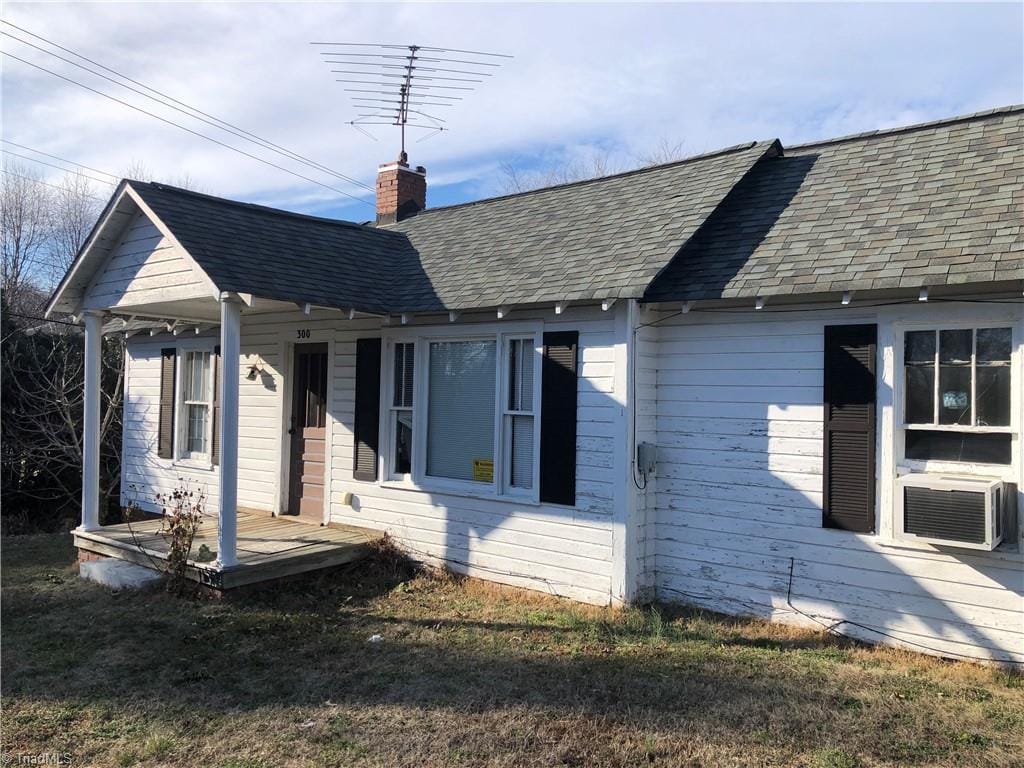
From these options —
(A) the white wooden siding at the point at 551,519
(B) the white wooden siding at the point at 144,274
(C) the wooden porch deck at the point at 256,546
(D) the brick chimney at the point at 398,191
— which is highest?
(D) the brick chimney at the point at 398,191

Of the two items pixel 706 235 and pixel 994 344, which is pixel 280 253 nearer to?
pixel 706 235

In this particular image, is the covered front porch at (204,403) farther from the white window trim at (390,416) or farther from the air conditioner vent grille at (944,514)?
the air conditioner vent grille at (944,514)

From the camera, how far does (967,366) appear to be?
18.7 ft

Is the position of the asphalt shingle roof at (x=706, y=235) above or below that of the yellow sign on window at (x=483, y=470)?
above

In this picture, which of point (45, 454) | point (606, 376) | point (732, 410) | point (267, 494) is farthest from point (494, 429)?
point (45, 454)

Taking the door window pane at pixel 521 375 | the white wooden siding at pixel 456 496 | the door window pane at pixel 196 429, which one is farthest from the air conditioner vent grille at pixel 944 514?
the door window pane at pixel 196 429

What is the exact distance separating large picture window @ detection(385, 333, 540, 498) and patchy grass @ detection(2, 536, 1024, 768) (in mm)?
1429

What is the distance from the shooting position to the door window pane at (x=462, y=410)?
8.14 meters

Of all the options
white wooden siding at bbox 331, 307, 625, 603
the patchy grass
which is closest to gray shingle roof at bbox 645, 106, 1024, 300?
white wooden siding at bbox 331, 307, 625, 603

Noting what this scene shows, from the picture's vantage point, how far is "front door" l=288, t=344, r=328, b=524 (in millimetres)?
9797

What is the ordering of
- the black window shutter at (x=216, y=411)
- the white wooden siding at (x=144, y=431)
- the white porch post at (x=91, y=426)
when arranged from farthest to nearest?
the white wooden siding at (x=144, y=431)
the black window shutter at (x=216, y=411)
the white porch post at (x=91, y=426)

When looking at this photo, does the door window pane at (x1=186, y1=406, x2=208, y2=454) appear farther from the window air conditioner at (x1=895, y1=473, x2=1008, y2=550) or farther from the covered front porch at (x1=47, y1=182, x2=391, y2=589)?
the window air conditioner at (x1=895, y1=473, x2=1008, y2=550)

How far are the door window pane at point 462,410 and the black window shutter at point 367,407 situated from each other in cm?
71

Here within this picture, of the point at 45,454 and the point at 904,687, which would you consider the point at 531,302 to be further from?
the point at 45,454
